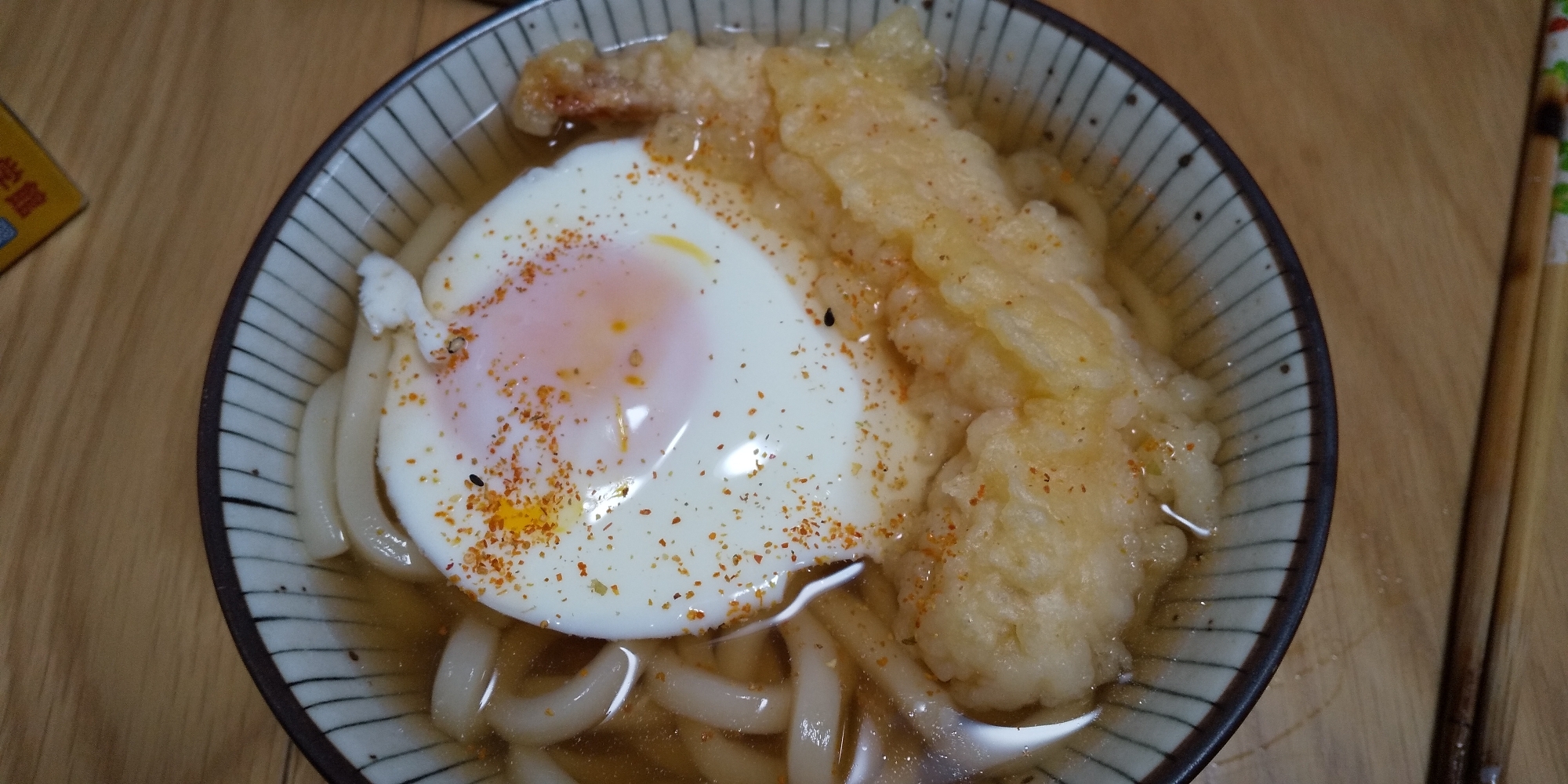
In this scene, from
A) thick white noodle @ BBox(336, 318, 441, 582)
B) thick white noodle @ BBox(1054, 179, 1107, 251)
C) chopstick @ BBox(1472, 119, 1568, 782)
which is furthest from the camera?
thick white noodle @ BBox(1054, 179, 1107, 251)

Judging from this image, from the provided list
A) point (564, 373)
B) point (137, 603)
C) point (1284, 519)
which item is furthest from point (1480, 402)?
point (137, 603)

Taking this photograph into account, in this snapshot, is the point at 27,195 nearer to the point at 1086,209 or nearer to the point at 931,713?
the point at 931,713

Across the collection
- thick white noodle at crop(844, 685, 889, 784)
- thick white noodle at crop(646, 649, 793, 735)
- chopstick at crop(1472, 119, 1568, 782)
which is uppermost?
chopstick at crop(1472, 119, 1568, 782)

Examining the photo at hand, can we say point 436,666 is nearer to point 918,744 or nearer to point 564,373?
point 564,373

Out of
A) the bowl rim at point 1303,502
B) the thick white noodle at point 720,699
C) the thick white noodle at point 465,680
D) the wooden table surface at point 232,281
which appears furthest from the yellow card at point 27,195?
the thick white noodle at point 720,699

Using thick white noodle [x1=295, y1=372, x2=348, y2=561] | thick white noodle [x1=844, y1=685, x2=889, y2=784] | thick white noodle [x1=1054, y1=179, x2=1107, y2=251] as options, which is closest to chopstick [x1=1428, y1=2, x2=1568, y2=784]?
thick white noodle [x1=1054, y1=179, x2=1107, y2=251]

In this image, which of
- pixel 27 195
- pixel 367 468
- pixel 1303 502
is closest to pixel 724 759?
pixel 367 468

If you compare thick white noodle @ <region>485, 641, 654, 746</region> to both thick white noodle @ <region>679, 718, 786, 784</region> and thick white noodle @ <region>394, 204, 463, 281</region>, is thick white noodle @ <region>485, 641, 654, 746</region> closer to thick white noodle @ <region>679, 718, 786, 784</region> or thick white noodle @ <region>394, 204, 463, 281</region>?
thick white noodle @ <region>679, 718, 786, 784</region>
